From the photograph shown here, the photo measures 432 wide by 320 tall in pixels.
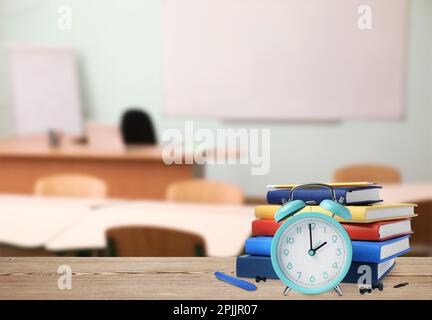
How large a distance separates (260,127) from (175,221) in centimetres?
361

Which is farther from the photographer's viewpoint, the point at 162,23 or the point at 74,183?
the point at 162,23

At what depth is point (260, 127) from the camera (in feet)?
19.2

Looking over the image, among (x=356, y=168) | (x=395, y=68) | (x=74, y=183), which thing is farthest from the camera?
(x=395, y=68)

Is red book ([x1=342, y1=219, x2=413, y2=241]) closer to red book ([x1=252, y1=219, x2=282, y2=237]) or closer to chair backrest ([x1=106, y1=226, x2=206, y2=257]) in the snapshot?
red book ([x1=252, y1=219, x2=282, y2=237])

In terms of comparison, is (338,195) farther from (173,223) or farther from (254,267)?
(173,223)

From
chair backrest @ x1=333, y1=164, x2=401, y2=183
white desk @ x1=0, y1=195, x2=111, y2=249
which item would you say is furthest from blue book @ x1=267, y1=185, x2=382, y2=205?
chair backrest @ x1=333, y1=164, x2=401, y2=183

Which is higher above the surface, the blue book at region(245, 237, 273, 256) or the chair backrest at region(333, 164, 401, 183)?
the blue book at region(245, 237, 273, 256)

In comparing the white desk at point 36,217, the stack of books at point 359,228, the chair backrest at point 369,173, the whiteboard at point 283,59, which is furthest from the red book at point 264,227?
the whiteboard at point 283,59

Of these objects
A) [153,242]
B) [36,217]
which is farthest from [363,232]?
[36,217]

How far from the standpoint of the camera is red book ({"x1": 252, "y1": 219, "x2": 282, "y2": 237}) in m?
0.75

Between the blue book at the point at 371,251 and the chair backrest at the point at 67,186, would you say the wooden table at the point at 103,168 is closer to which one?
the chair backrest at the point at 67,186

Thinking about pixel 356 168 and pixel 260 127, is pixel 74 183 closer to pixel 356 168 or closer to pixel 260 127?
pixel 356 168

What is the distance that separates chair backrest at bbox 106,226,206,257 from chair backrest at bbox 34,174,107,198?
106cm

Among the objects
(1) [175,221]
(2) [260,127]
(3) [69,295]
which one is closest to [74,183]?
(1) [175,221]
